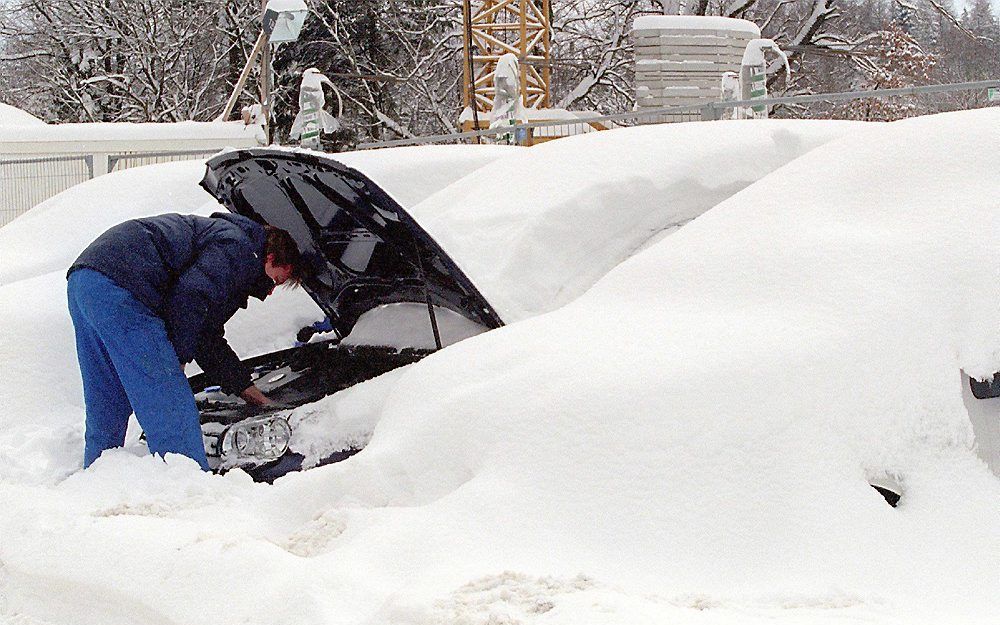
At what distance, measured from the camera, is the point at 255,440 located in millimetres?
4316

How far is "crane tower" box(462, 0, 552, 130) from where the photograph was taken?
70.8 feet

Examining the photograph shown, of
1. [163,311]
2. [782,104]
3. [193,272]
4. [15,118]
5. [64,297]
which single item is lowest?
[15,118]

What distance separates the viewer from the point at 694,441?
2756mm

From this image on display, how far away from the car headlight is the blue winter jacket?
7.5 inches

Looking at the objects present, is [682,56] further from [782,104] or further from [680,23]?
[782,104]

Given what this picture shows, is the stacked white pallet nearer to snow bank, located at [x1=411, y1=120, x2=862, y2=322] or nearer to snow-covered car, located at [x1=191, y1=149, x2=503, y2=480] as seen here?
snow bank, located at [x1=411, y1=120, x2=862, y2=322]

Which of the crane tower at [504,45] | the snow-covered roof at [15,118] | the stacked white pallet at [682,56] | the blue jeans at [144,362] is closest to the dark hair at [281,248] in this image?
the blue jeans at [144,362]

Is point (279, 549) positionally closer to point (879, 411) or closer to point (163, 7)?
point (879, 411)

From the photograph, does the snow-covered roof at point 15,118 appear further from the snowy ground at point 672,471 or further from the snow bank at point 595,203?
the snowy ground at point 672,471

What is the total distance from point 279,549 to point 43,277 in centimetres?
329

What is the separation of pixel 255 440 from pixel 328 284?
37.6 inches

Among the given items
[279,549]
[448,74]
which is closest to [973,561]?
[279,549]

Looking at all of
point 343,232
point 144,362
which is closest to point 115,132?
point 343,232

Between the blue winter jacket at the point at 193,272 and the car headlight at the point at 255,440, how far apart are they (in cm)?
19
